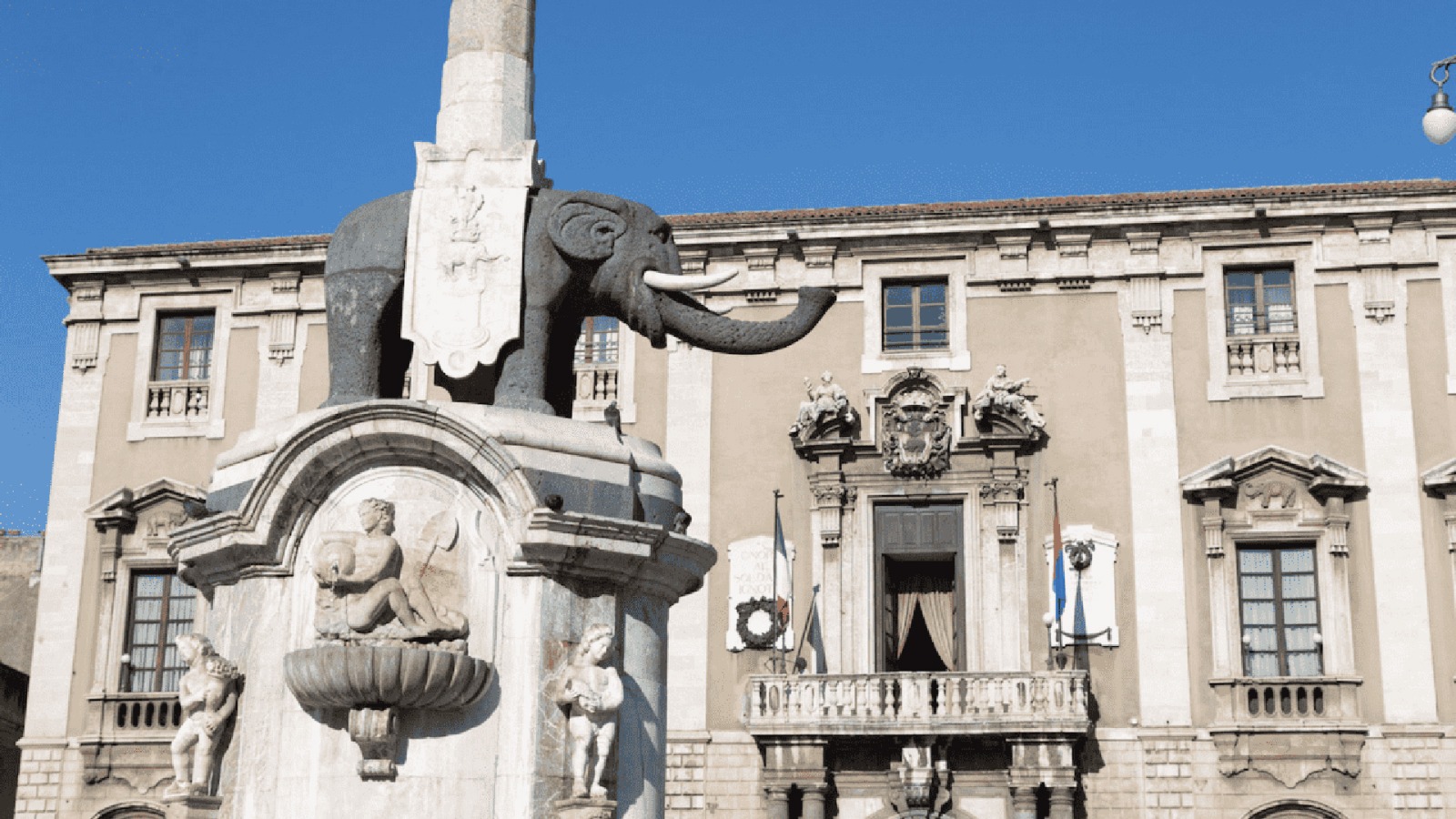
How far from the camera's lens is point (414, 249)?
34.8 feet

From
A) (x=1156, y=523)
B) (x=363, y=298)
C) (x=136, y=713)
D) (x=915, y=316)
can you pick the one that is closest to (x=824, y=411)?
(x=915, y=316)

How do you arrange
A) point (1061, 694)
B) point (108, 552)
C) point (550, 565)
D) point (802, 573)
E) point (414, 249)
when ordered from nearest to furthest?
1. point (550, 565)
2. point (414, 249)
3. point (1061, 694)
4. point (802, 573)
5. point (108, 552)

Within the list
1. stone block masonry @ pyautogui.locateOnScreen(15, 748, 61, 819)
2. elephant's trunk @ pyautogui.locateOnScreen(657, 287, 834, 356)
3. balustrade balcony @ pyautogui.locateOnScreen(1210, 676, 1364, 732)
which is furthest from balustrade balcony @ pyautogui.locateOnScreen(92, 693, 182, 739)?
elephant's trunk @ pyautogui.locateOnScreen(657, 287, 834, 356)

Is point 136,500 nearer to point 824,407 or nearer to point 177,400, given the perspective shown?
point 177,400

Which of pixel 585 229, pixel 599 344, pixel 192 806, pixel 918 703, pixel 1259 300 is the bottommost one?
pixel 192 806

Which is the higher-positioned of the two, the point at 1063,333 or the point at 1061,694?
the point at 1063,333

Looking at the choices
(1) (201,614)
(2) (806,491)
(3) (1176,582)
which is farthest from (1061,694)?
(1) (201,614)

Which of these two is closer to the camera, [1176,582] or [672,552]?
[672,552]

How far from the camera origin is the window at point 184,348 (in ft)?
97.6

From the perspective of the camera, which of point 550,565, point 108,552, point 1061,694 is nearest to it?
point 550,565

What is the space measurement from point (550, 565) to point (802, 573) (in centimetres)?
1730

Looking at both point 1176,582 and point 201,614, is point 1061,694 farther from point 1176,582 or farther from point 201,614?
point 201,614

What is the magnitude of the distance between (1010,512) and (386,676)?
59.8 ft

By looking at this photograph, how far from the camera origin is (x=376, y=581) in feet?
31.2
